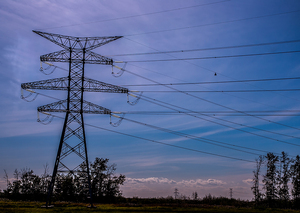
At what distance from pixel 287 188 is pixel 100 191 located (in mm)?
55010

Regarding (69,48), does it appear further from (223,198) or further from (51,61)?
(223,198)

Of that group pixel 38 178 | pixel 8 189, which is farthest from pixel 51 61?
pixel 8 189

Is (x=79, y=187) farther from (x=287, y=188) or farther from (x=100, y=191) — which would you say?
(x=287, y=188)

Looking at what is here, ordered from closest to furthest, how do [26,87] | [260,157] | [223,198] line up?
[26,87] < [223,198] < [260,157]

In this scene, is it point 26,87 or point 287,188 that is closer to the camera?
point 26,87

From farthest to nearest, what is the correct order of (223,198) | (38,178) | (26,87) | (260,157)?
(38,178), (260,157), (223,198), (26,87)

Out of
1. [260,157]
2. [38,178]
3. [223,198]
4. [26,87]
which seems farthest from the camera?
[38,178]

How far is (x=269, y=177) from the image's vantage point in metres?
80.2

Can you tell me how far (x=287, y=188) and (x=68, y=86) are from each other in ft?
232

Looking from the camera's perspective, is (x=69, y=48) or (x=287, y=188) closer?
(x=69, y=48)

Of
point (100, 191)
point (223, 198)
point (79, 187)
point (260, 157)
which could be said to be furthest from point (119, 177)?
point (260, 157)

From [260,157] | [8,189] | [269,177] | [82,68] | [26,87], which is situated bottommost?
[8,189]

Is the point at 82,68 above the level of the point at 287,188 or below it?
above

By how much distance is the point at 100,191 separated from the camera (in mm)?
76812
